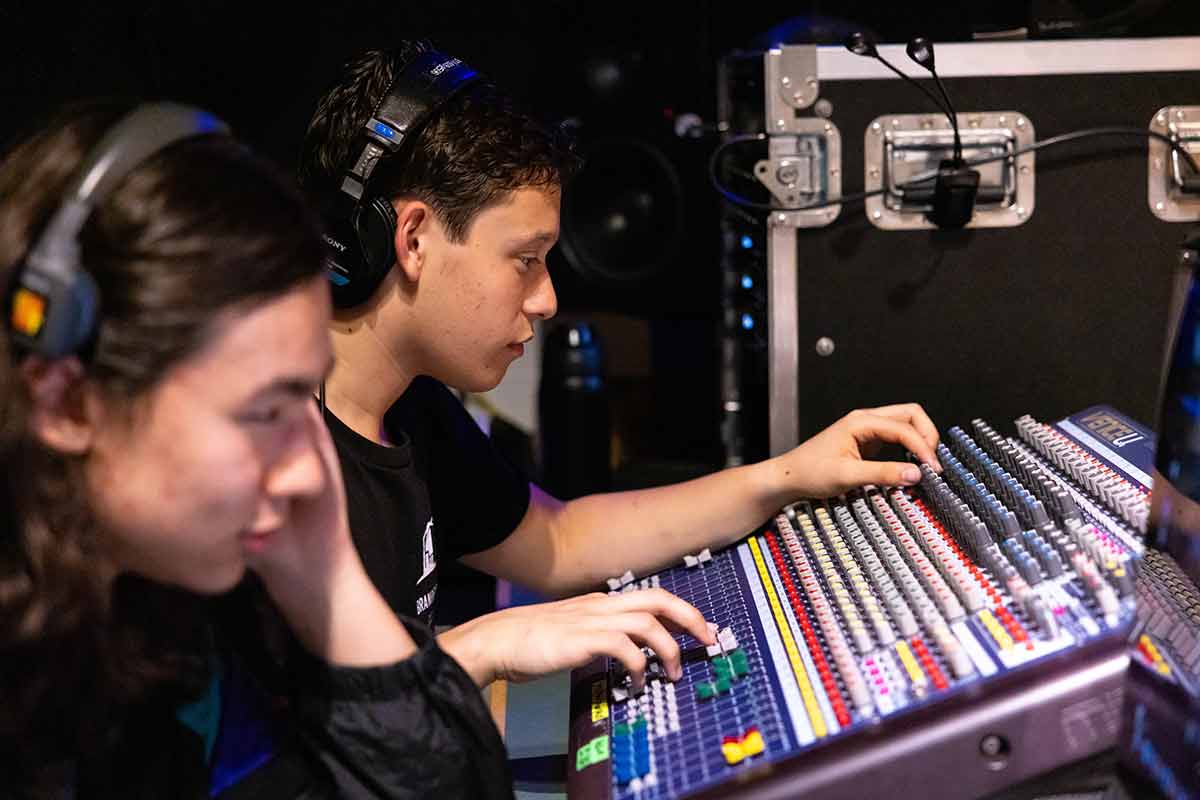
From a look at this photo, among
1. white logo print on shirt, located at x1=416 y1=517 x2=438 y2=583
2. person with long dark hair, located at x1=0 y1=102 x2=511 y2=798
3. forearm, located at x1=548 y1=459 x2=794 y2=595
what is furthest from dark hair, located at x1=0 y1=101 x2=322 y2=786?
forearm, located at x1=548 y1=459 x2=794 y2=595

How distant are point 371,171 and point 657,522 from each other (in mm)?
498

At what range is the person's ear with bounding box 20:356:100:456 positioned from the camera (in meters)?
0.70

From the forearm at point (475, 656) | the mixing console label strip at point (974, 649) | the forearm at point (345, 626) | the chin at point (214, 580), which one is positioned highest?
the chin at point (214, 580)

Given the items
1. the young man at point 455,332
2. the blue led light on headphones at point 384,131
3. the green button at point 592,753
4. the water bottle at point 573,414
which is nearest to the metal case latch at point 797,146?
the young man at point 455,332

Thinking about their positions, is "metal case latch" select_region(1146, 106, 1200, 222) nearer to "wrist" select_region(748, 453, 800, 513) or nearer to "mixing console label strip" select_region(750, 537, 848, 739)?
"wrist" select_region(748, 453, 800, 513)

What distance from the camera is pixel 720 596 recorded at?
45.6 inches

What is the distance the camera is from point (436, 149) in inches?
47.0

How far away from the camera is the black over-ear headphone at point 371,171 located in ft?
3.76

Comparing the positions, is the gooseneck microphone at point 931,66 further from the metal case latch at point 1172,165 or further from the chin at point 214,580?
the chin at point 214,580

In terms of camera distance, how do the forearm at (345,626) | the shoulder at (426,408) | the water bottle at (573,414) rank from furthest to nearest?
the water bottle at (573,414) < the shoulder at (426,408) < the forearm at (345,626)

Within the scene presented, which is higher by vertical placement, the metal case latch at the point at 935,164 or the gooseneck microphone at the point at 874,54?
the gooseneck microphone at the point at 874,54

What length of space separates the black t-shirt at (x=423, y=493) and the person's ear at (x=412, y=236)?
165mm

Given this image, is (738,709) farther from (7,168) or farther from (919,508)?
(7,168)

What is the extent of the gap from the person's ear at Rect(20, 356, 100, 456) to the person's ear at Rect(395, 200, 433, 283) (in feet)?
1.67
